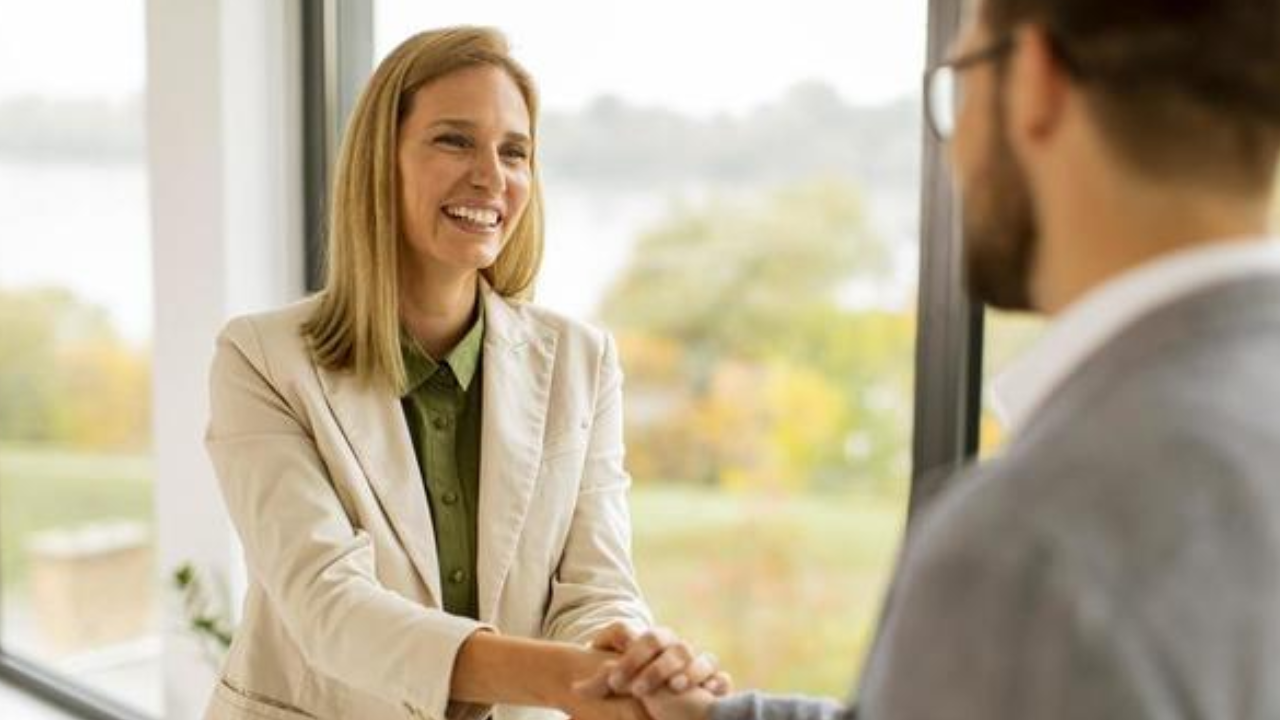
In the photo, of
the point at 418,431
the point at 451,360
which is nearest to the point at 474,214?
the point at 451,360

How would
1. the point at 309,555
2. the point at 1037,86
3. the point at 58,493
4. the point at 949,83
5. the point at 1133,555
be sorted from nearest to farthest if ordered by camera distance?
the point at 1133,555
the point at 1037,86
the point at 949,83
the point at 309,555
the point at 58,493

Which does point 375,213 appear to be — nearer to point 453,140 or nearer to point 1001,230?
point 453,140

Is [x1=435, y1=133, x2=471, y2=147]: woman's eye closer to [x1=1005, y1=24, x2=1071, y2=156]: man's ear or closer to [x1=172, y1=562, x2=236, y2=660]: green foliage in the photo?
[x1=1005, y1=24, x2=1071, y2=156]: man's ear

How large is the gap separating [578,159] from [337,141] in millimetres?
537

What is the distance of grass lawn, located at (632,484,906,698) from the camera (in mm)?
2227

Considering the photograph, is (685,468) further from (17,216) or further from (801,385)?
(17,216)

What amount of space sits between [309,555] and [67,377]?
2124mm

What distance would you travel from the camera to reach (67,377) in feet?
11.5

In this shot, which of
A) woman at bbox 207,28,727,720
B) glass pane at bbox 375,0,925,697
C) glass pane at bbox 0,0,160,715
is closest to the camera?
woman at bbox 207,28,727,720

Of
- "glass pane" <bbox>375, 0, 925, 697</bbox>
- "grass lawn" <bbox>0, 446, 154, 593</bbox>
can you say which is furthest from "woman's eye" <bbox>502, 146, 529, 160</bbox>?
"grass lawn" <bbox>0, 446, 154, 593</bbox>

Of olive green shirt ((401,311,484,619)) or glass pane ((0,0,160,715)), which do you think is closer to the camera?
olive green shirt ((401,311,484,619))

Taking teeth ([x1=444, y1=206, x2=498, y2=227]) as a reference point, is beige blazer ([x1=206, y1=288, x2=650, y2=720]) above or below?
below

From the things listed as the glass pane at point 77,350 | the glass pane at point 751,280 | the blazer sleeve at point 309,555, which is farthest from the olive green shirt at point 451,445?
the glass pane at point 77,350

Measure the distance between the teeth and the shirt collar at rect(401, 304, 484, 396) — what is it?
Answer: 0.52ft
